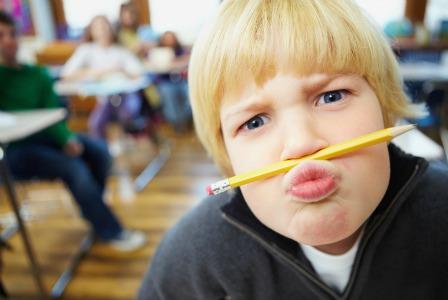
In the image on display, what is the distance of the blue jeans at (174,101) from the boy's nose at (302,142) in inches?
119

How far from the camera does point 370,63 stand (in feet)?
1.39

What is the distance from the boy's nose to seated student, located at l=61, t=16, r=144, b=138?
240 cm

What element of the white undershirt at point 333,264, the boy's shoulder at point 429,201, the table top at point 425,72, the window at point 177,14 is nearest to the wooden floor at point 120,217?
the white undershirt at point 333,264

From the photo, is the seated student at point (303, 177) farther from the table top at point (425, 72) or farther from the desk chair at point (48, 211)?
the table top at point (425, 72)

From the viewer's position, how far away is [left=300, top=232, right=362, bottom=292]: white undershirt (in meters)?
0.53

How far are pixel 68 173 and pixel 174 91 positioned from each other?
192 cm

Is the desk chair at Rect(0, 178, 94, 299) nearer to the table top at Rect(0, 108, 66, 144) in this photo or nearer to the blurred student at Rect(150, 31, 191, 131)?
the table top at Rect(0, 108, 66, 144)

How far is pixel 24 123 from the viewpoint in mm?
1362

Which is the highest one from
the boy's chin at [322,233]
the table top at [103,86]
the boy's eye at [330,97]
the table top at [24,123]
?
the boy's eye at [330,97]

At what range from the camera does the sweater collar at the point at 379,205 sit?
502mm

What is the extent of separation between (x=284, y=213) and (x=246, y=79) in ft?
0.54

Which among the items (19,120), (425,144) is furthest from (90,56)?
(425,144)

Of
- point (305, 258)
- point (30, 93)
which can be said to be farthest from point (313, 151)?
point (30, 93)

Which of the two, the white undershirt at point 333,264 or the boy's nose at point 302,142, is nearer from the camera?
the boy's nose at point 302,142
